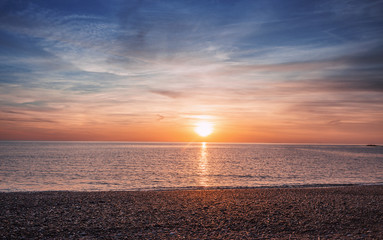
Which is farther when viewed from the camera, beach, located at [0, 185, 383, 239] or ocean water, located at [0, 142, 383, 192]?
ocean water, located at [0, 142, 383, 192]

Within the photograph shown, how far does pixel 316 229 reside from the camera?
12.4 m

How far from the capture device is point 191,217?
14.3m

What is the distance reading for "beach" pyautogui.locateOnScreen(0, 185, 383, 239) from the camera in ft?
38.4

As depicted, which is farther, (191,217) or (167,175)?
(167,175)

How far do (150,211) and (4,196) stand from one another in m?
11.8

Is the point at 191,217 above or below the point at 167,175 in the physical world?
above

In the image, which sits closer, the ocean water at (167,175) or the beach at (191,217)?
the beach at (191,217)

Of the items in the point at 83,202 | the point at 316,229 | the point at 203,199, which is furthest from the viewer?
the point at 203,199

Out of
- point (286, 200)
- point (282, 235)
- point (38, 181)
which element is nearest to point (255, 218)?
point (282, 235)

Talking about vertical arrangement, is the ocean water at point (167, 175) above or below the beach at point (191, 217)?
below

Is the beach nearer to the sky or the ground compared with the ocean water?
nearer to the sky

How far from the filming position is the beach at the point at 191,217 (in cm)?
1170

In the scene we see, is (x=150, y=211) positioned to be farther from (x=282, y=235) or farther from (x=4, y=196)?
(x=4, y=196)

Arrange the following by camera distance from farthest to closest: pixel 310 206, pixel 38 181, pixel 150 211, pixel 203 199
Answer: pixel 38 181, pixel 203 199, pixel 310 206, pixel 150 211
